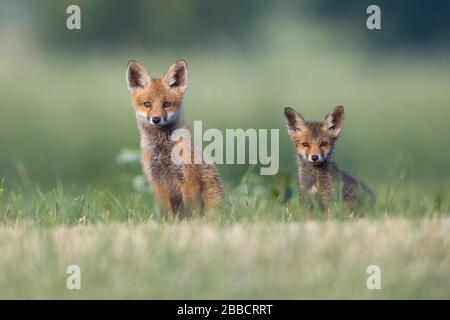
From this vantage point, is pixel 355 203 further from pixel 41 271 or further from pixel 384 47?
pixel 384 47

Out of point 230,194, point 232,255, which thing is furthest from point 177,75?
point 232,255

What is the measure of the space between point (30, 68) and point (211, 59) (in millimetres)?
3768

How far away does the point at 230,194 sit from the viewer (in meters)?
8.63

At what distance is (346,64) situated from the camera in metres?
20.3

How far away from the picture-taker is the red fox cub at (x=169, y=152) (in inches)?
310

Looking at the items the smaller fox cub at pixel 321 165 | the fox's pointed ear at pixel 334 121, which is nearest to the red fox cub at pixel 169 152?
the smaller fox cub at pixel 321 165

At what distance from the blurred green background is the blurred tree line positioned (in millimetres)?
44

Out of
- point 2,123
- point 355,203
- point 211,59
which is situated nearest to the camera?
point 355,203

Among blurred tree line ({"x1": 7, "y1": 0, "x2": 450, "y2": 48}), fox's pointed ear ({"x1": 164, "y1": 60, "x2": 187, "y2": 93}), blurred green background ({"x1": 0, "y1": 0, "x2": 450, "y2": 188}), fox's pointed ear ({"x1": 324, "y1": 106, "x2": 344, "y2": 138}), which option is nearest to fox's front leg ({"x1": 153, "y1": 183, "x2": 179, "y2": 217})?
fox's pointed ear ({"x1": 164, "y1": 60, "x2": 187, "y2": 93})

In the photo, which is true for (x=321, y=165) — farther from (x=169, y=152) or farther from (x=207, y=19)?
(x=207, y=19)

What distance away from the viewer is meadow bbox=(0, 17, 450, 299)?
18.9 feet

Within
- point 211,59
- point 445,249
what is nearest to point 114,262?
point 445,249

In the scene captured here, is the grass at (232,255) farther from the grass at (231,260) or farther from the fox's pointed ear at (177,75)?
the fox's pointed ear at (177,75)

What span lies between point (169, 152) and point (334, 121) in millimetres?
1319
